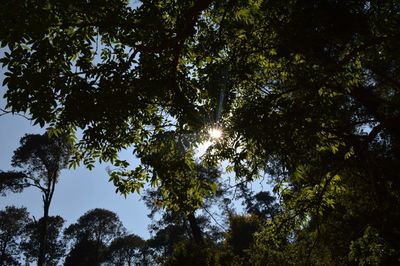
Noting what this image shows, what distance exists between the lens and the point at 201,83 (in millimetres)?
6785

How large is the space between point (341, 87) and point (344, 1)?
164cm

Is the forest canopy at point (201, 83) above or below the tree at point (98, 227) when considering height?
below

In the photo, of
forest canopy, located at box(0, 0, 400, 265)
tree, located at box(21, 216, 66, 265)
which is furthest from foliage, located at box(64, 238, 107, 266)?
forest canopy, located at box(0, 0, 400, 265)

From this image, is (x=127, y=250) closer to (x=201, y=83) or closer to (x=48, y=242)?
(x=48, y=242)

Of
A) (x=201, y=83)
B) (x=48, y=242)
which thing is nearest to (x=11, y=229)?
(x=48, y=242)

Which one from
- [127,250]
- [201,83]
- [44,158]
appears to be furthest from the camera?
[127,250]

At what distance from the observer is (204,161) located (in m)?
7.80

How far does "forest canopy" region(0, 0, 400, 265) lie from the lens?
514 centimetres

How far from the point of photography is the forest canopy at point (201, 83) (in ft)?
16.9

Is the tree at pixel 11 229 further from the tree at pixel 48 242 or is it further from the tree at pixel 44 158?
the tree at pixel 44 158

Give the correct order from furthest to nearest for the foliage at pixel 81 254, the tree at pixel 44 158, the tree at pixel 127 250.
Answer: the tree at pixel 127 250 < the foliage at pixel 81 254 < the tree at pixel 44 158

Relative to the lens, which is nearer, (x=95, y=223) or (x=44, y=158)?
(x=44, y=158)

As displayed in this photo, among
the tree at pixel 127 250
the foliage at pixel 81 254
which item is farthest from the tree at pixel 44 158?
the tree at pixel 127 250

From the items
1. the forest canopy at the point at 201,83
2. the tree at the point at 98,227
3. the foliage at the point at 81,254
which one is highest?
the tree at the point at 98,227
